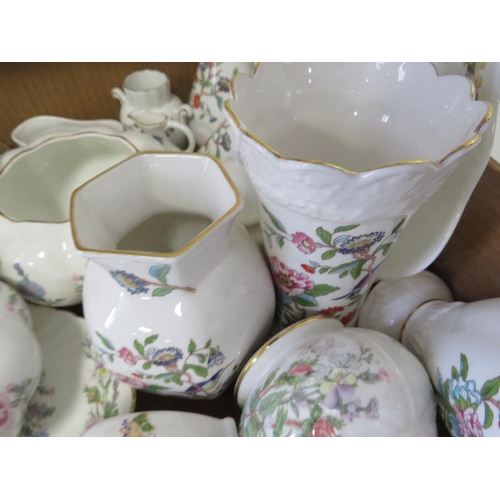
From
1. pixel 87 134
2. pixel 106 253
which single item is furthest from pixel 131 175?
pixel 87 134

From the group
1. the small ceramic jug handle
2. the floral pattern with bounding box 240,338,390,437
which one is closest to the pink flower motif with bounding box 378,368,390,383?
the floral pattern with bounding box 240,338,390,437

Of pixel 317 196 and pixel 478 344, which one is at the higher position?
pixel 317 196

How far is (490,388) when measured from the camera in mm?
288

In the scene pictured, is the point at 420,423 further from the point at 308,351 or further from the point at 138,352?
the point at 138,352

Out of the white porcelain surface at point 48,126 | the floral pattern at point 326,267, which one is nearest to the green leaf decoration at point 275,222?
the floral pattern at point 326,267

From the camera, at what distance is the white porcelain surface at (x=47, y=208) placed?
16.6 inches

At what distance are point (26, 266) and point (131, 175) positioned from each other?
0.56ft

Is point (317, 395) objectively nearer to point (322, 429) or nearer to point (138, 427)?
point (322, 429)

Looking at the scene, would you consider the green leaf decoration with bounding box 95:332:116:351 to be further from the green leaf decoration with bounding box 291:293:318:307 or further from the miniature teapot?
the miniature teapot

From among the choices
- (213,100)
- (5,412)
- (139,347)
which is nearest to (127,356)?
(139,347)

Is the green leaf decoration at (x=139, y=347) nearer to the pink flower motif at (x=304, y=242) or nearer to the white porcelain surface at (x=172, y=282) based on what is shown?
the white porcelain surface at (x=172, y=282)

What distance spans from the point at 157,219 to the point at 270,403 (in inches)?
7.3

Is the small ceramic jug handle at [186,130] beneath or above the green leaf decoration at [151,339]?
above

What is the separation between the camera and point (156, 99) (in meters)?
0.57
